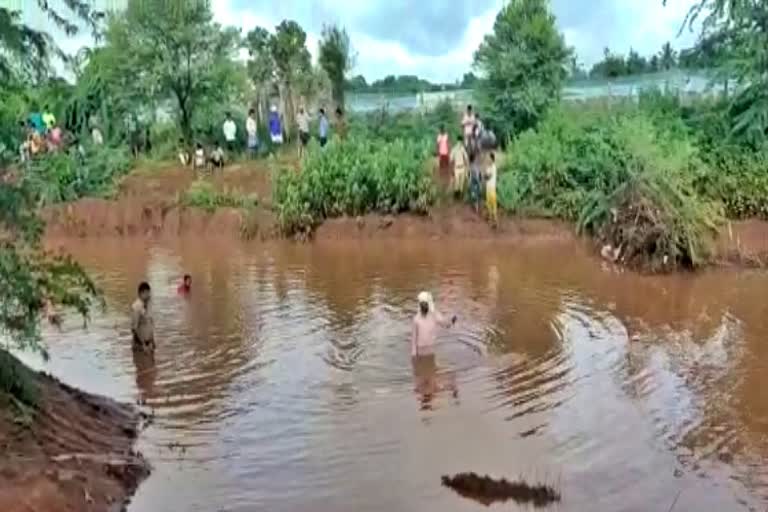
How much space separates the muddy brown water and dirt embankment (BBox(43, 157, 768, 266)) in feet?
14.7

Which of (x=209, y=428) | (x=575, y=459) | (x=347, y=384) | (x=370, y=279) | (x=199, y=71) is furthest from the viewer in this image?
(x=199, y=71)

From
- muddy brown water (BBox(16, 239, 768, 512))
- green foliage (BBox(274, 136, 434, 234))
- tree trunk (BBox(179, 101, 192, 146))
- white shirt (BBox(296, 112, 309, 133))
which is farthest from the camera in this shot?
tree trunk (BBox(179, 101, 192, 146))

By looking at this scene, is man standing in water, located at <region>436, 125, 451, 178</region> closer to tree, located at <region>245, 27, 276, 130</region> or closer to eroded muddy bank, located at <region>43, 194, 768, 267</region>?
eroded muddy bank, located at <region>43, 194, 768, 267</region>

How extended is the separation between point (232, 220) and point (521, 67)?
10.7 metres

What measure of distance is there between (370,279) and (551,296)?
4.49 meters

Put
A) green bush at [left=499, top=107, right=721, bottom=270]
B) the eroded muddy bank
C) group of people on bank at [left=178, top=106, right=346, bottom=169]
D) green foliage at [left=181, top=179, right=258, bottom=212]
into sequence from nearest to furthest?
1. green bush at [left=499, top=107, right=721, bottom=270]
2. the eroded muddy bank
3. green foliage at [left=181, top=179, right=258, bottom=212]
4. group of people on bank at [left=178, top=106, right=346, bottom=169]

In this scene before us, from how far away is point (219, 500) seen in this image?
11148mm

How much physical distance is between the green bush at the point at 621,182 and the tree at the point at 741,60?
5.14ft

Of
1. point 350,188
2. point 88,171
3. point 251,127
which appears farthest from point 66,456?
point 251,127

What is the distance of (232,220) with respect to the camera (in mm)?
32156

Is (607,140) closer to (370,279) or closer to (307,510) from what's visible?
(370,279)

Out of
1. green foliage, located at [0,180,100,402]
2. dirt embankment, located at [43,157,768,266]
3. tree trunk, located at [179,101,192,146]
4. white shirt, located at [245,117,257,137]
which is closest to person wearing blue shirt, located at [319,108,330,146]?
dirt embankment, located at [43,157,768,266]

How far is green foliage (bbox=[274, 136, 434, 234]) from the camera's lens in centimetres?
3058

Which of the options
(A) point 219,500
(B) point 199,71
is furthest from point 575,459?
(B) point 199,71
